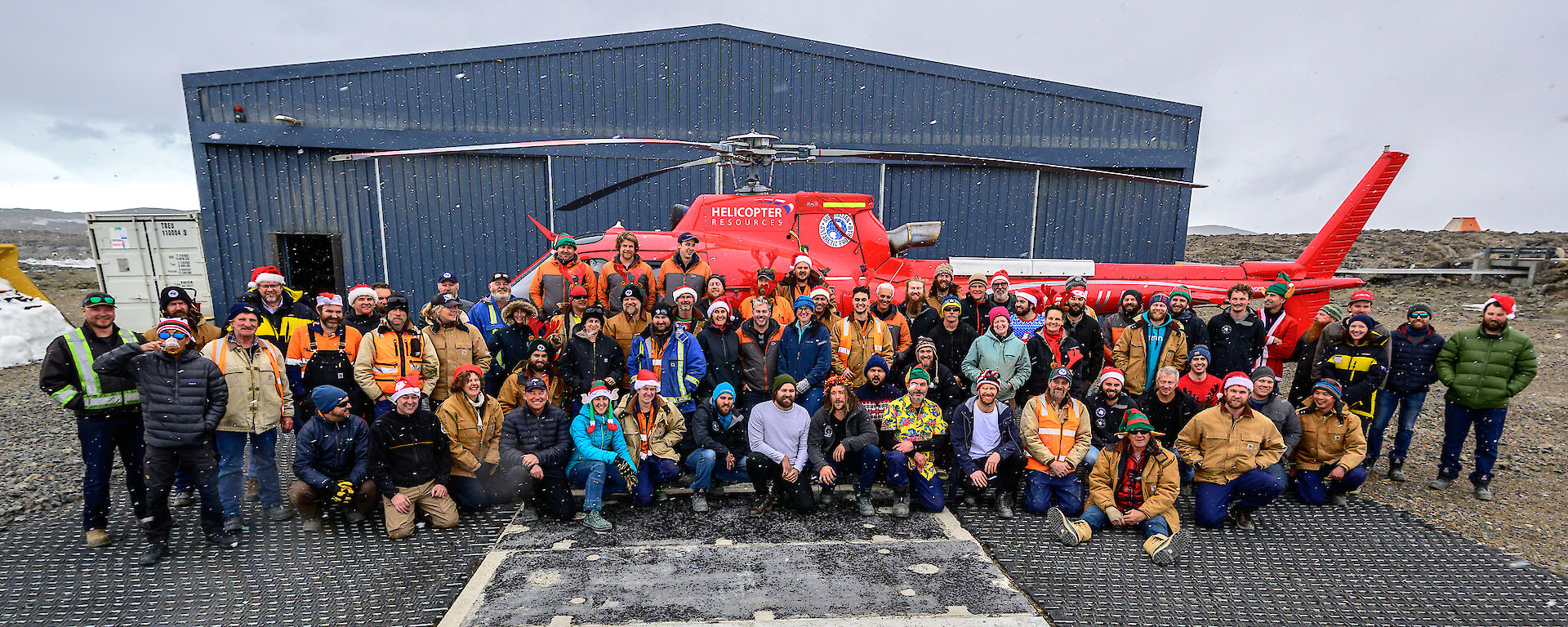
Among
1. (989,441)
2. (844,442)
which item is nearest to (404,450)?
(844,442)

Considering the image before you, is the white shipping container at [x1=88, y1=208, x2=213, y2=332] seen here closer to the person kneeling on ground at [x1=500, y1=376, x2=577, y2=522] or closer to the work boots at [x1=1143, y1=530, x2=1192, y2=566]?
the person kneeling on ground at [x1=500, y1=376, x2=577, y2=522]

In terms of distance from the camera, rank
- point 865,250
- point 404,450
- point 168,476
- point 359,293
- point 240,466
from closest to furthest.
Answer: point 168,476
point 404,450
point 240,466
point 359,293
point 865,250

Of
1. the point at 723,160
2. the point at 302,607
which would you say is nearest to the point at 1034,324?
the point at 723,160

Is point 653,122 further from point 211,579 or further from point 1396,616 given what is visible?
point 1396,616

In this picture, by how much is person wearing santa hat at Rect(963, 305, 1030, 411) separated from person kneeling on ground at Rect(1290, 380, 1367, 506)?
7.36 ft

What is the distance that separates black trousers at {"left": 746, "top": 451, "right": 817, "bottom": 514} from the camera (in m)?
5.04

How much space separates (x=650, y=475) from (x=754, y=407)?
1.00 meters

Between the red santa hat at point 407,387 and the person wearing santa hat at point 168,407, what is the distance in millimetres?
1062

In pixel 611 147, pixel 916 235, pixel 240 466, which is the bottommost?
pixel 240 466

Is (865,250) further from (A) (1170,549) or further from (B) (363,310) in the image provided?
(B) (363,310)

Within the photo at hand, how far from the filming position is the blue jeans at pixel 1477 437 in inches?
214

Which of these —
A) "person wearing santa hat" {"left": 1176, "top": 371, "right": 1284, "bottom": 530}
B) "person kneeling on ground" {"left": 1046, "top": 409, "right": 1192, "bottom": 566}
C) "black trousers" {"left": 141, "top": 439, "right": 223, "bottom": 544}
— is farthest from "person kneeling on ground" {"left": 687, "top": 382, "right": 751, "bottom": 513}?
"person wearing santa hat" {"left": 1176, "top": 371, "right": 1284, "bottom": 530}

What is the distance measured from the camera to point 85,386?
424cm

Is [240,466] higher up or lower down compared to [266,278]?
lower down
